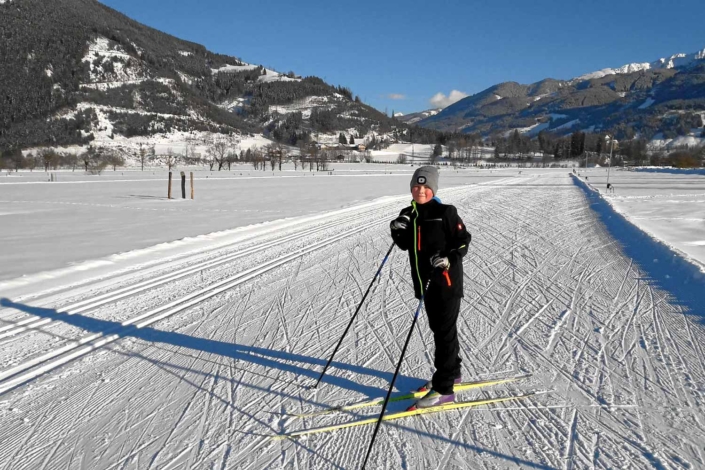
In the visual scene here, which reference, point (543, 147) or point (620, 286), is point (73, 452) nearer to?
point (620, 286)

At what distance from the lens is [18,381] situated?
3.79 meters

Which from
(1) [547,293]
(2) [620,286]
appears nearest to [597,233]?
(2) [620,286]

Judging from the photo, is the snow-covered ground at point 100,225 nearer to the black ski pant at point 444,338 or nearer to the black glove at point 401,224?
the black glove at point 401,224

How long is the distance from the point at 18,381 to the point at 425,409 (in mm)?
3335

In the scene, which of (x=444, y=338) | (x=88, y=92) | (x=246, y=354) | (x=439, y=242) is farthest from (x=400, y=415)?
(x=88, y=92)

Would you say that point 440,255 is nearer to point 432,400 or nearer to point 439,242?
point 439,242

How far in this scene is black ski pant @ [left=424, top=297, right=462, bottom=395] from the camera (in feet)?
11.1

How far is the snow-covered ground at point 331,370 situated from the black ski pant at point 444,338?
235 mm

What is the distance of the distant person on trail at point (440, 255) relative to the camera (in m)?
3.34

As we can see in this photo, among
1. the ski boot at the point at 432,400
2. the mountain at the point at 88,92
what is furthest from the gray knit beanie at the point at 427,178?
the mountain at the point at 88,92

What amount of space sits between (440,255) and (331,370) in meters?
1.57

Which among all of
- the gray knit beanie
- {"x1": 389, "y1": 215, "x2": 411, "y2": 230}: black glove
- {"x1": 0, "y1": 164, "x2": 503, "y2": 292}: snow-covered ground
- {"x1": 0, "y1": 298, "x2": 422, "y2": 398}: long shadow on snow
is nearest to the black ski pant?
{"x1": 0, "y1": 298, "x2": 422, "y2": 398}: long shadow on snow

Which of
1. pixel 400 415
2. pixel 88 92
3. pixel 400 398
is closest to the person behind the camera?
pixel 400 415

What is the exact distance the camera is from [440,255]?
3.24 m
